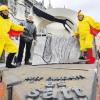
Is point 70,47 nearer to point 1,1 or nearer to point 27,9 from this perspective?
point 1,1

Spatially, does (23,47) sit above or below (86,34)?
below

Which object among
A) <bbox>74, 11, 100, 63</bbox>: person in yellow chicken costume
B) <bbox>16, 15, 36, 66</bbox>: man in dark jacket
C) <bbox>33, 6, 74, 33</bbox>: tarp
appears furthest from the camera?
<bbox>33, 6, 74, 33</bbox>: tarp

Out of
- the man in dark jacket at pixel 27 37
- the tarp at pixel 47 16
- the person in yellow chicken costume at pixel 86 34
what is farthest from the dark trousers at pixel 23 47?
the tarp at pixel 47 16

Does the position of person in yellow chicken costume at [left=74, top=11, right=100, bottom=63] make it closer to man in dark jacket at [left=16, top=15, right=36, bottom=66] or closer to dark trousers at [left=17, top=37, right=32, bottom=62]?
man in dark jacket at [left=16, top=15, right=36, bottom=66]

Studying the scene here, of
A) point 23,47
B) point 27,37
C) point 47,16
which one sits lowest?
point 23,47

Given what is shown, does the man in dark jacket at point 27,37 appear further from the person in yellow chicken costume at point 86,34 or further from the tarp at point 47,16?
the tarp at point 47,16

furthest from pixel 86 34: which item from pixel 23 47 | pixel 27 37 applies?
pixel 23 47

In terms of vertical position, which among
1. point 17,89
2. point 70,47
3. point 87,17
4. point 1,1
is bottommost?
point 17,89

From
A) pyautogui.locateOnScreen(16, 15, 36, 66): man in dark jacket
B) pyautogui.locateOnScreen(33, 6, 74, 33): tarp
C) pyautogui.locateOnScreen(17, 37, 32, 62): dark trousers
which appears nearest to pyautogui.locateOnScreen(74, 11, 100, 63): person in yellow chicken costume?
pyautogui.locateOnScreen(16, 15, 36, 66): man in dark jacket

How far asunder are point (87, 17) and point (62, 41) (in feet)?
3.30

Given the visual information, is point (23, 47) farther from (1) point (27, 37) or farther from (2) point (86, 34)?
(2) point (86, 34)

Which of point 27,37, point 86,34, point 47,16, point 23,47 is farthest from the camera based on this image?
point 47,16

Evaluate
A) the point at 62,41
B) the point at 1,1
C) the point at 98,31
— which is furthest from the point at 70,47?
the point at 1,1

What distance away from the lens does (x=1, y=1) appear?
26.0 m
